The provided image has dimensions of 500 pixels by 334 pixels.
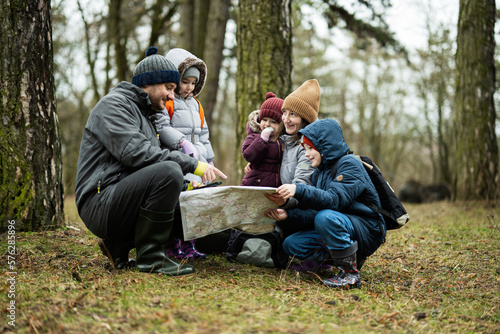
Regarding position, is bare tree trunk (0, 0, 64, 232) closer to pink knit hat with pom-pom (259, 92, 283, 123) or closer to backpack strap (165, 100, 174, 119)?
backpack strap (165, 100, 174, 119)

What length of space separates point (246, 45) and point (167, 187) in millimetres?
3359

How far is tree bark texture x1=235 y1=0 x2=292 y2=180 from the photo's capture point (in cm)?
568

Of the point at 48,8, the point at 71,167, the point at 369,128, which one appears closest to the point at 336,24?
the point at 48,8

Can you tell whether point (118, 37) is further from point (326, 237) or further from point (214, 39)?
point (326, 237)

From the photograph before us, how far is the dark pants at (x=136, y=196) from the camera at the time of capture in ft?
9.87

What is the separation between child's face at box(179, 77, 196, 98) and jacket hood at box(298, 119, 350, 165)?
124cm

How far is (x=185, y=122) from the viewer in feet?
12.9

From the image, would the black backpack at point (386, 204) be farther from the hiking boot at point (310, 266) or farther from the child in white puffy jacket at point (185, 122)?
the child in white puffy jacket at point (185, 122)

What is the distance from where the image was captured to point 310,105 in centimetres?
400

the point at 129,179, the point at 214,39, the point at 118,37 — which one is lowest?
the point at 129,179

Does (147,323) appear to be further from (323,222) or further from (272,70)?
(272,70)

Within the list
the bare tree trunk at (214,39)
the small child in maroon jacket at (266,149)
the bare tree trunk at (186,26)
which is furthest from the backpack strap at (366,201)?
the bare tree trunk at (186,26)

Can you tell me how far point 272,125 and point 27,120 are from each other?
2.44 meters

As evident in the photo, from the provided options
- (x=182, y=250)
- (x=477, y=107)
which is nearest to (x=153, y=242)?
(x=182, y=250)
